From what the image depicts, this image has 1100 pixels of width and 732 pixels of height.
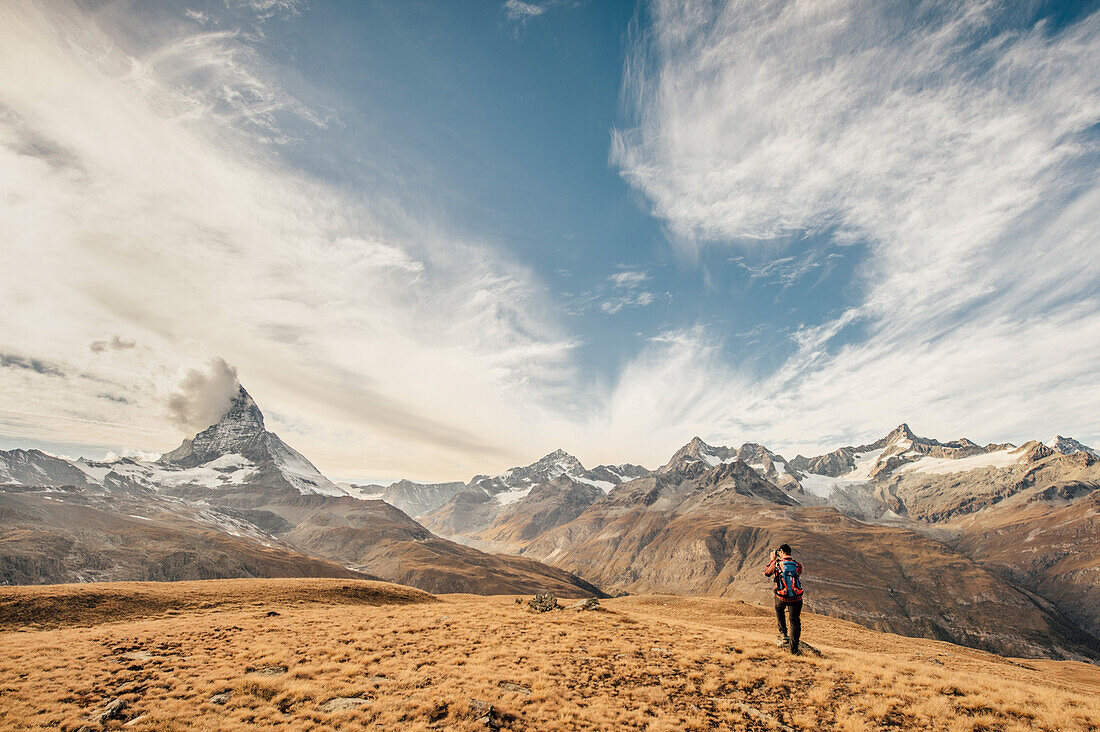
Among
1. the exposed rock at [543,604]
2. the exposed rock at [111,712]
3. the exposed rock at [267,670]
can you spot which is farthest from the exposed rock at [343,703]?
the exposed rock at [543,604]

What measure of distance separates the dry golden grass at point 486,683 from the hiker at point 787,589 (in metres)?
1.08

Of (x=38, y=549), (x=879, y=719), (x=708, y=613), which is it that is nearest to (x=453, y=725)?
(x=879, y=719)

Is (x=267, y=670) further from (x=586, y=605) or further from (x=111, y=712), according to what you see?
(x=586, y=605)

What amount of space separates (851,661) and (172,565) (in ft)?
854

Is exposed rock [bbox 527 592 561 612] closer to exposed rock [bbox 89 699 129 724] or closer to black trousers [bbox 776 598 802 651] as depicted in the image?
black trousers [bbox 776 598 802 651]

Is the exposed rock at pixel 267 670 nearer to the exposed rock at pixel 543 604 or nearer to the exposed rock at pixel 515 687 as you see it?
the exposed rock at pixel 515 687

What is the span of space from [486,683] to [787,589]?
1347 cm

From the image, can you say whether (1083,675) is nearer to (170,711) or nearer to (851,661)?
(851,661)

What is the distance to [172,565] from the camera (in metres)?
196

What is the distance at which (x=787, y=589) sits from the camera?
2019cm

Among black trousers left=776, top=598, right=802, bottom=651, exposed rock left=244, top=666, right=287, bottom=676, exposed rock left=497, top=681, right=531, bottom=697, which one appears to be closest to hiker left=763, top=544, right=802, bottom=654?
black trousers left=776, top=598, right=802, bottom=651

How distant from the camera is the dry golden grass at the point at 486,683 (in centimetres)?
1419

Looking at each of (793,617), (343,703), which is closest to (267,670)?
(343,703)

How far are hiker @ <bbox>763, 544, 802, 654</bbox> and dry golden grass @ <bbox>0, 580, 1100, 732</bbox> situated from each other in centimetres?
108
